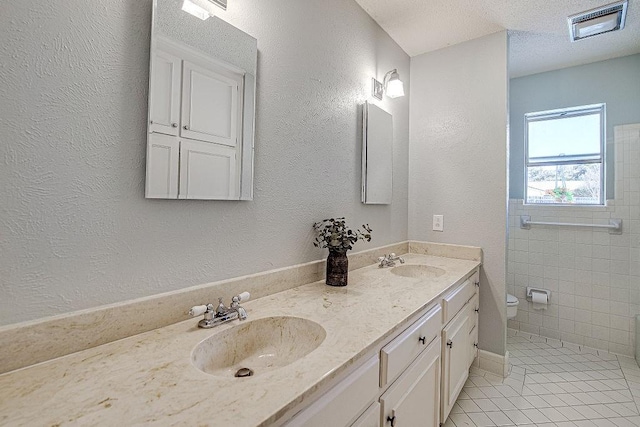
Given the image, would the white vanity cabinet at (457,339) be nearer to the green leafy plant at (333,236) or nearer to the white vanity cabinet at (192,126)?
the green leafy plant at (333,236)

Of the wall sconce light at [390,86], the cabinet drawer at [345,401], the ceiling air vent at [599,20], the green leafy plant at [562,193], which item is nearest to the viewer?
the cabinet drawer at [345,401]

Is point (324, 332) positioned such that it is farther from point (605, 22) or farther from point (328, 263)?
point (605, 22)

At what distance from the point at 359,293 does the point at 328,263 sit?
0.22 meters

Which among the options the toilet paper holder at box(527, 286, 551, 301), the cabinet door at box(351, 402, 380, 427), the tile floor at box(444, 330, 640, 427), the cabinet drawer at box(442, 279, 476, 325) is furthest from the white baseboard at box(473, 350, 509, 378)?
the cabinet door at box(351, 402, 380, 427)

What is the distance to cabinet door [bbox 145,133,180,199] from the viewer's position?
916 millimetres

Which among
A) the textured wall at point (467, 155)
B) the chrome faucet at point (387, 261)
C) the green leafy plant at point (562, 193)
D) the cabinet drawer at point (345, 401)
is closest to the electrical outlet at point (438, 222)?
the textured wall at point (467, 155)

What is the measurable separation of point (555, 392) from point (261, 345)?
80.7 inches

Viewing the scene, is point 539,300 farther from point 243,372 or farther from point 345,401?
point 243,372

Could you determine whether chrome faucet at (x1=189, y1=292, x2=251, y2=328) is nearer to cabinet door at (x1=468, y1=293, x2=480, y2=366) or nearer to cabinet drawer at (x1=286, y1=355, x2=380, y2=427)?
cabinet drawer at (x1=286, y1=355, x2=380, y2=427)

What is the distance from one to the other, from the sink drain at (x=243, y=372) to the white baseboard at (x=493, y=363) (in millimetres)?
1933

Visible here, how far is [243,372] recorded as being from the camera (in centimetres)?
92

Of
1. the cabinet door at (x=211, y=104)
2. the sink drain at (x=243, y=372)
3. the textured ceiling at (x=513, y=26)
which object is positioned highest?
the textured ceiling at (x=513, y=26)

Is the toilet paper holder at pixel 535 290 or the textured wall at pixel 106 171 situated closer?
the textured wall at pixel 106 171

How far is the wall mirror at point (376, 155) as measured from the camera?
75.0 inches
